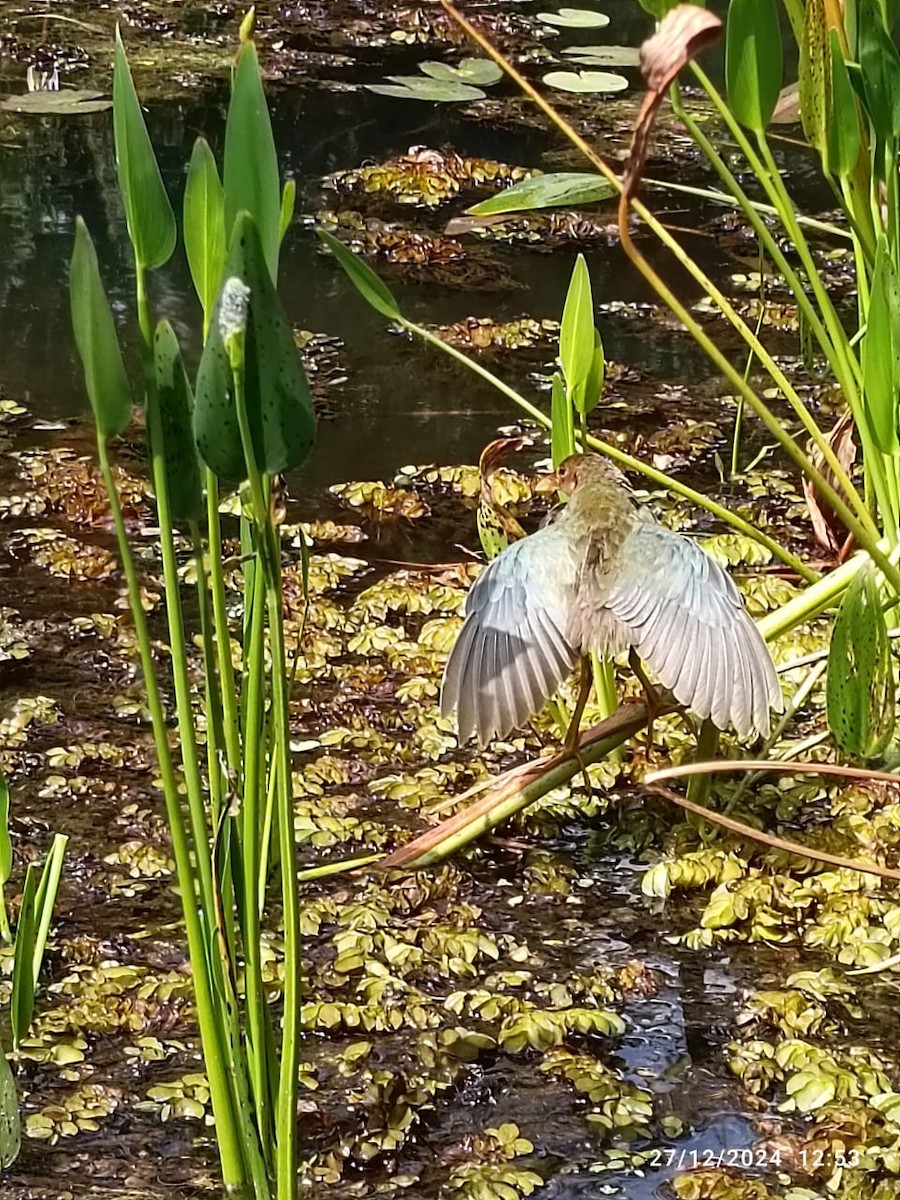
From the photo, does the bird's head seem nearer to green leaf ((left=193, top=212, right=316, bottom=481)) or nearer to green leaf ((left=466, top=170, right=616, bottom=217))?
green leaf ((left=466, top=170, right=616, bottom=217))

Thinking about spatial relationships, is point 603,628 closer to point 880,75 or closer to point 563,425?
point 563,425

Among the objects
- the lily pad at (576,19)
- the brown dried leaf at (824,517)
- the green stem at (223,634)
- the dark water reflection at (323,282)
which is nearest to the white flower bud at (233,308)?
the green stem at (223,634)

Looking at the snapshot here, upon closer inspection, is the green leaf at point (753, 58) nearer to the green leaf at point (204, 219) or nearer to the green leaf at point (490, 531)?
the green leaf at point (490, 531)

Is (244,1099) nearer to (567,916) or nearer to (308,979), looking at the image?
(308,979)

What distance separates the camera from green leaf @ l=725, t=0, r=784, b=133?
139 cm

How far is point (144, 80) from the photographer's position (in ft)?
14.7

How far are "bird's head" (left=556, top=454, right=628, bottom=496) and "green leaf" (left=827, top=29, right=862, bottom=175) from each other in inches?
14.7

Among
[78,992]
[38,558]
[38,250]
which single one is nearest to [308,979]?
[78,992]

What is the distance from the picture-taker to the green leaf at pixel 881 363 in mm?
1285

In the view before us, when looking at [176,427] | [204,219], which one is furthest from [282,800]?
[204,219]

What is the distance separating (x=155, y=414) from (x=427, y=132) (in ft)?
11.8

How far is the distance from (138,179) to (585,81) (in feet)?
11.9

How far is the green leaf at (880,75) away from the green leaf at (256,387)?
83 centimetres

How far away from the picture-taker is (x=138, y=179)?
0.93 meters
